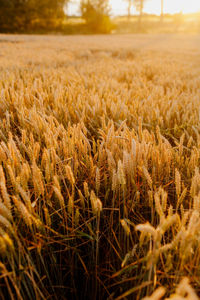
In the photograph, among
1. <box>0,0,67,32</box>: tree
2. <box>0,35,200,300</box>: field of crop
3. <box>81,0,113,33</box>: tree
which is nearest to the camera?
<box>0,35,200,300</box>: field of crop

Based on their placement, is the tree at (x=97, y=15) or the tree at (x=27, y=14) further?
the tree at (x=97, y=15)

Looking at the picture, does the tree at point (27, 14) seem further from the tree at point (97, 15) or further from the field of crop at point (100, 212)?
the field of crop at point (100, 212)

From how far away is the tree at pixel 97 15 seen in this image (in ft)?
83.0

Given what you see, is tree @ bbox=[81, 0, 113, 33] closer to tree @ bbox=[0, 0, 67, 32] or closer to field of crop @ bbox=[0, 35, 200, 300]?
tree @ bbox=[0, 0, 67, 32]

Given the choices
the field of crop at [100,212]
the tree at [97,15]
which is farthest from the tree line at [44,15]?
the field of crop at [100,212]

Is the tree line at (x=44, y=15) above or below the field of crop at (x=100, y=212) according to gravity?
above

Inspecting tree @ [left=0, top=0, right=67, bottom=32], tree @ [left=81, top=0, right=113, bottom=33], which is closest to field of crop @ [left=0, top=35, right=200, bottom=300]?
tree @ [left=0, top=0, right=67, bottom=32]

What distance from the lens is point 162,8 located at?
88.4ft

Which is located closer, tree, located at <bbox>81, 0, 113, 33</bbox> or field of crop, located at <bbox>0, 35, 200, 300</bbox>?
field of crop, located at <bbox>0, 35, 200, 300</bbox>

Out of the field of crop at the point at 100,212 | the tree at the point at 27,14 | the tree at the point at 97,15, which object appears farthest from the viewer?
the tree at the point at 97,15

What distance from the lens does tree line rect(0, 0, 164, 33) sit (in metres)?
19.2

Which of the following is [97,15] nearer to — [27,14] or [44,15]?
[44,15]

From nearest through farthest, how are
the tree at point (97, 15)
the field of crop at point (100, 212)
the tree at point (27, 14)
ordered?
the field of crop at point (100, 212), the tree at point (27, 14), the tree at point (97, 15)

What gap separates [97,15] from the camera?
83.3ft
